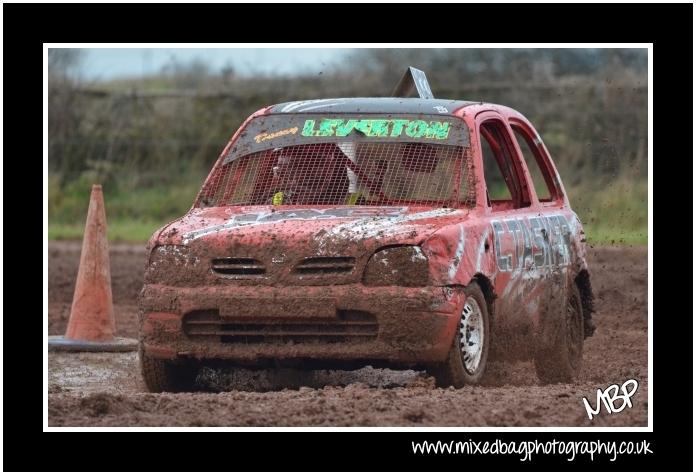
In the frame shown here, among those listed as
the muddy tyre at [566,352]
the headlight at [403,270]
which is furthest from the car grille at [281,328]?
the muddy tyre at [566,352]

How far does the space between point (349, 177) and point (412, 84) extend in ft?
5.96

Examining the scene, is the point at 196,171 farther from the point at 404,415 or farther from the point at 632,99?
the point at 404,415

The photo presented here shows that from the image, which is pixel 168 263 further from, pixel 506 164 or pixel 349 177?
pixel 506 164

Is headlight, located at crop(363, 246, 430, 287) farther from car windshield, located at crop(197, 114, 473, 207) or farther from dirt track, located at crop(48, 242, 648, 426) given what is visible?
car windshield, located at crop(197, 114, 473, 207)

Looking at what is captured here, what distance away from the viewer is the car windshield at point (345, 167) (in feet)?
27.7

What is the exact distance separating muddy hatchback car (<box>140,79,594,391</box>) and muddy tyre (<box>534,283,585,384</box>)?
0.01 m

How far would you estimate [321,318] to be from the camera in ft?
24.9

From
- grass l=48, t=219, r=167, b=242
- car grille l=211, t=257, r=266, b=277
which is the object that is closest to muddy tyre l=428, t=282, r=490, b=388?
car grille l=211, t=257, r=266, b=277

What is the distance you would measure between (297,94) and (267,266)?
618 inches

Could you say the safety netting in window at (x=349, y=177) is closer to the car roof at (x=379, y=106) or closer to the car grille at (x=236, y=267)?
the car roof at (x=379, y=106)

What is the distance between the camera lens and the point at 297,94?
2325 cm

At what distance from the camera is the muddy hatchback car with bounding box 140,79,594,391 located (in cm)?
761

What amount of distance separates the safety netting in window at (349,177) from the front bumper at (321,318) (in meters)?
0.93

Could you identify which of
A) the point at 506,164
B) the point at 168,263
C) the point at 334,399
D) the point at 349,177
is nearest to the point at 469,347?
the point at 334,399
